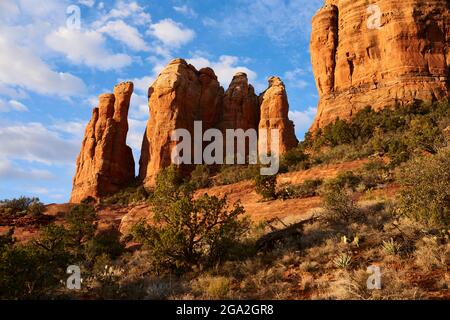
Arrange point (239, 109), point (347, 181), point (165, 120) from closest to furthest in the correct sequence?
point (347, 181)
point (165, 120)
point (239, 109)

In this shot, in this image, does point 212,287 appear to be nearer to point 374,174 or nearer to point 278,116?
point 374,174

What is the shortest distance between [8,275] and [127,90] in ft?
158

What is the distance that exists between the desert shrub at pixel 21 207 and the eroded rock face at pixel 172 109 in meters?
12.1

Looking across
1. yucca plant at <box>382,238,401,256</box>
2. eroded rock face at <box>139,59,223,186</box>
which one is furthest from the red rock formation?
yucca plant at <box>382,238,401,256</box>

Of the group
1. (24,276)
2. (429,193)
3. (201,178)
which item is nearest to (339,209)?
(429,193)

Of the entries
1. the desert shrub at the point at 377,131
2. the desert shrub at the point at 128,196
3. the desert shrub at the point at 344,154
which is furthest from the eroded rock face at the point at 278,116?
the desert shrub at the point at 128,196

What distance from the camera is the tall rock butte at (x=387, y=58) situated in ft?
145

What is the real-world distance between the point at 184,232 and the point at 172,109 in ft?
130

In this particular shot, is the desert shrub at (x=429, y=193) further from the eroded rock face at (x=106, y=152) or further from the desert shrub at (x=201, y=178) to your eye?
the eroded rock face at (x=106, y=152)

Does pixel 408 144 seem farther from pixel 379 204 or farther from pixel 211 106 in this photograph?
pixel 211 106

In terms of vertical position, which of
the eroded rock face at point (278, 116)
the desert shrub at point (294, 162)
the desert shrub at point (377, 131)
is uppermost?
the eroded rock face at point (278, 116)

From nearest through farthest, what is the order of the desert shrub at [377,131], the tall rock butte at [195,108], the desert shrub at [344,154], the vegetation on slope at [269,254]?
the vegetation on slope at [269,254] < the desert shrub at [344,154] < the desert shrub at [377,131] < the tall rock butte at [195,108]

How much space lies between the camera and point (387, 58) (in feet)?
151
